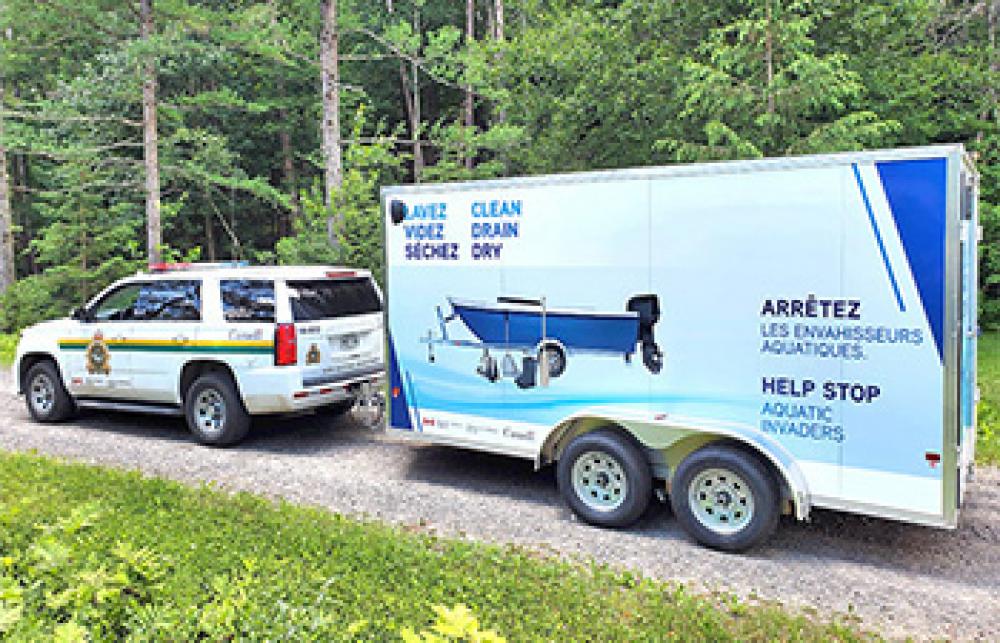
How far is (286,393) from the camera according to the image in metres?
8.15

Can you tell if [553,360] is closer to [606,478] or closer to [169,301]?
[606,478]

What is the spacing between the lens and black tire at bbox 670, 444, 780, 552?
5.43 metres

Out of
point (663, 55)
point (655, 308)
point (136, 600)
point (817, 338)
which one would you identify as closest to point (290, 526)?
point (136, 600)

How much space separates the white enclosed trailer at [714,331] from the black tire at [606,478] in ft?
0.05

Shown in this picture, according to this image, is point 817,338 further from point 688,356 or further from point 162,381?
point 162,381

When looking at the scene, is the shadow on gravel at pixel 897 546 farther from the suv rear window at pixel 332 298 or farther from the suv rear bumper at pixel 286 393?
the suv rear window at pixel 332 298

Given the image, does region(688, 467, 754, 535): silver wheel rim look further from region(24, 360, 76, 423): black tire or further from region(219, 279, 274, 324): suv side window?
region(24, 360, 76, 423): black tire

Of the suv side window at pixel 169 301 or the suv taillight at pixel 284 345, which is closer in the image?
the suv taillight at pixel 284 345

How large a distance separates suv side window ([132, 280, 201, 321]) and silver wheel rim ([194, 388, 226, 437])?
0.89 m

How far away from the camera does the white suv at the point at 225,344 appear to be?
27.0ft

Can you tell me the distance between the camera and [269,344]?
8.13 meters

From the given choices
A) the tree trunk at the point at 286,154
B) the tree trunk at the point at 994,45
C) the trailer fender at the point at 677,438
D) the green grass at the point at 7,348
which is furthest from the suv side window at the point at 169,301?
the tree trunk at the point at 286,154

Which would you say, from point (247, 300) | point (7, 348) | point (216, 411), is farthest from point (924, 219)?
A: point (7, 348)

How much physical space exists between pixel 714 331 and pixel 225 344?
17.7 feet
